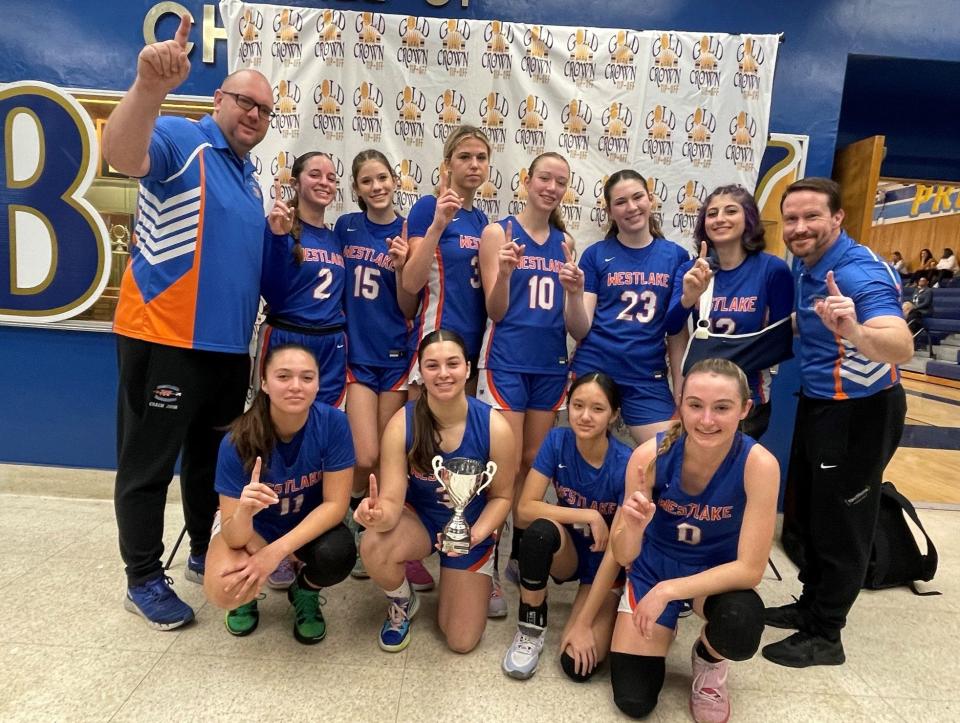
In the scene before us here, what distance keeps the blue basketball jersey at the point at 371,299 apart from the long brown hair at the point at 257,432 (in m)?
0.61

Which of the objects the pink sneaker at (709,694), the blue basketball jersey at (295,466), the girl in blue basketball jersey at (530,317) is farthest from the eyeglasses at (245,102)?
the pink sneaker at (709,694)

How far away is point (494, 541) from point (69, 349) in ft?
9.58

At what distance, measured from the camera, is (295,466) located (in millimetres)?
2070

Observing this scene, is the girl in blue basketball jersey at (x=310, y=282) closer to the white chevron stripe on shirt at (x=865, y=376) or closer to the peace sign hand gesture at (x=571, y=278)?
the peace sign hand gesture at (x=571, y=278)

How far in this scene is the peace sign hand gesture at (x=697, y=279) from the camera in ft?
7.29

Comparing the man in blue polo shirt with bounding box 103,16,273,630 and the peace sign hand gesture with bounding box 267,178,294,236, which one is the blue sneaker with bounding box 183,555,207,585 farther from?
the peace sign hand gesture with bounding box 267,178,294,236

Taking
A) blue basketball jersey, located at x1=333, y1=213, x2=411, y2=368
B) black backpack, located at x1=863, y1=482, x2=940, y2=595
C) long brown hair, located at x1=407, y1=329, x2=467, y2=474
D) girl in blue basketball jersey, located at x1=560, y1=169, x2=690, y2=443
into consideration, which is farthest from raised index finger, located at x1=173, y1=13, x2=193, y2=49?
black backpack, located at x1=863, y1=482, x2=940, y2=595

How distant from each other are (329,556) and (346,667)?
1.31 feet

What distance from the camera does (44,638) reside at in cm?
209

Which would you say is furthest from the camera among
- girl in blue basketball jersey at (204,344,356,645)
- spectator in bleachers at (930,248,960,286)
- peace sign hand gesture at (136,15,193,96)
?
spectator in bleachers at (930,248,960,286)

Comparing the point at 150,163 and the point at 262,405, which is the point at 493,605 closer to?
the point at 262,405

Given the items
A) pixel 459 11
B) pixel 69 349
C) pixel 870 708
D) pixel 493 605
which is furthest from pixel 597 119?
pixel 69 349

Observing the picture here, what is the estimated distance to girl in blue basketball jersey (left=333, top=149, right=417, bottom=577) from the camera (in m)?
2.61

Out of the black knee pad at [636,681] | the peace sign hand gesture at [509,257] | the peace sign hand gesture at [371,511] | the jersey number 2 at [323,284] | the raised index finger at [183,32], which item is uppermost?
the raised index finger at [183,32]
